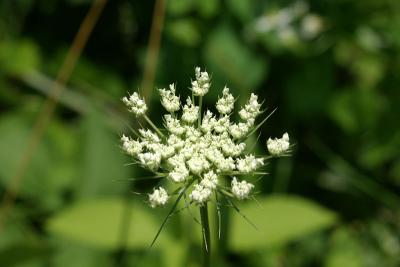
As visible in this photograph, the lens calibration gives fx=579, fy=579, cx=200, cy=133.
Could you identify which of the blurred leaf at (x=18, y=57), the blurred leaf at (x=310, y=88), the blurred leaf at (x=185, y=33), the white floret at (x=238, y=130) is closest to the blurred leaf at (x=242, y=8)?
the blurred leaf at (x=185, y=33)

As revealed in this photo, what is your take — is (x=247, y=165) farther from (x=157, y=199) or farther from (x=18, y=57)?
(x=18, y=57)

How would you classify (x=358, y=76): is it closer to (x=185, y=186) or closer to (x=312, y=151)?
(x=312, y=151)

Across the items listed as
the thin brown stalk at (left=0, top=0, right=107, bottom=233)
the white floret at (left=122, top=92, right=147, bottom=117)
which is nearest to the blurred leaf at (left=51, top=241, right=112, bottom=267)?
the thin brown stalk at (left=0, top=0, right=107, bottom=233)

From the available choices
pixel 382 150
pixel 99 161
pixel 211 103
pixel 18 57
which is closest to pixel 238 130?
pixel 99 161

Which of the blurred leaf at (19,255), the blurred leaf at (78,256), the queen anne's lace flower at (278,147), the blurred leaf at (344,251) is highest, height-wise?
the blurred leaf at (344,251)

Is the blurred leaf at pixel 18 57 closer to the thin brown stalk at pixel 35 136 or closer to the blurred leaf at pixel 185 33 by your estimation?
the thin brown stalk at pixel 35 136

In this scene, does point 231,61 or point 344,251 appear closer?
point 344,251

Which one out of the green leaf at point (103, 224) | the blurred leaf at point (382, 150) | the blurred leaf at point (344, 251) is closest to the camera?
the green leaf at point (103, 224)

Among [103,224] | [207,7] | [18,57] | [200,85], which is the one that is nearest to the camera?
[200,85]
